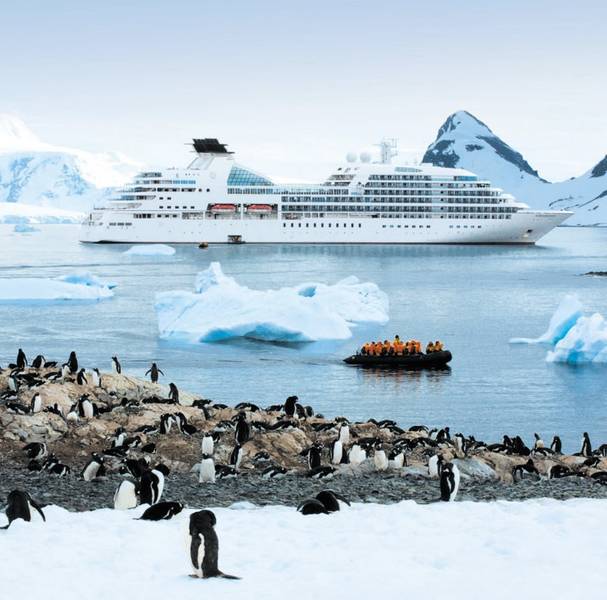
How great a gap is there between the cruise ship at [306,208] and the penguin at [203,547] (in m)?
86.6

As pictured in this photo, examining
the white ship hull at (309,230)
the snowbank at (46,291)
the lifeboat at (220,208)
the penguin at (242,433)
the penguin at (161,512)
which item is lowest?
the penguin at (161,512)

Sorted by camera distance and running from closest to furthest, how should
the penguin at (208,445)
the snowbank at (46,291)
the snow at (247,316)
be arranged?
the penguin at (208,445) → the snow at (247,316) → the snowbank at (46,291)

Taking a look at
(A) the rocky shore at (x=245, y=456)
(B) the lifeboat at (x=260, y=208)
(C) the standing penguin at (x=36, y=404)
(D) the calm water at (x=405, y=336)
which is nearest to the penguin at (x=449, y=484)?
(A) the rocky shore at (x=245, y=456)

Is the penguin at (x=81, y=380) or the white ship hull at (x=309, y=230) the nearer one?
the penguin at (x=81, y=380)

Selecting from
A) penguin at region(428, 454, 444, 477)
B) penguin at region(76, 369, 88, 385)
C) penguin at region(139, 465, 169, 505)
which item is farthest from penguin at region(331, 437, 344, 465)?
penguin at region(76, 369, 88, 385)

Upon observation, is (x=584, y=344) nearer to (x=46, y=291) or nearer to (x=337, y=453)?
(x=337, y=453)

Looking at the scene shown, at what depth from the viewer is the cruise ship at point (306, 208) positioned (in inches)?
3691

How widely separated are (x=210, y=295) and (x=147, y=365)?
674cm

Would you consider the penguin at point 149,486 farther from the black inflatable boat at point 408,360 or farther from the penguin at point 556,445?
the black inflatable boat at point 408,360

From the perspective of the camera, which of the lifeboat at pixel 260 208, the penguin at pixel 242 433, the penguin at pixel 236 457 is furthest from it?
the lifeboat at pixel 260 208

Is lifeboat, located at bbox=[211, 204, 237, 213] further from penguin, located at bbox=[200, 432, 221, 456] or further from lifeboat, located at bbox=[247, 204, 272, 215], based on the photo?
penguin, located at bbox=[200, 432, 221, 456]

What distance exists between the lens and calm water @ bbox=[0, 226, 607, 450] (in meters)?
21.9

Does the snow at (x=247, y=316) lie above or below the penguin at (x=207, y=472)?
above

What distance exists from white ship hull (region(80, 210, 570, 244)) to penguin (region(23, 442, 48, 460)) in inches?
3187
